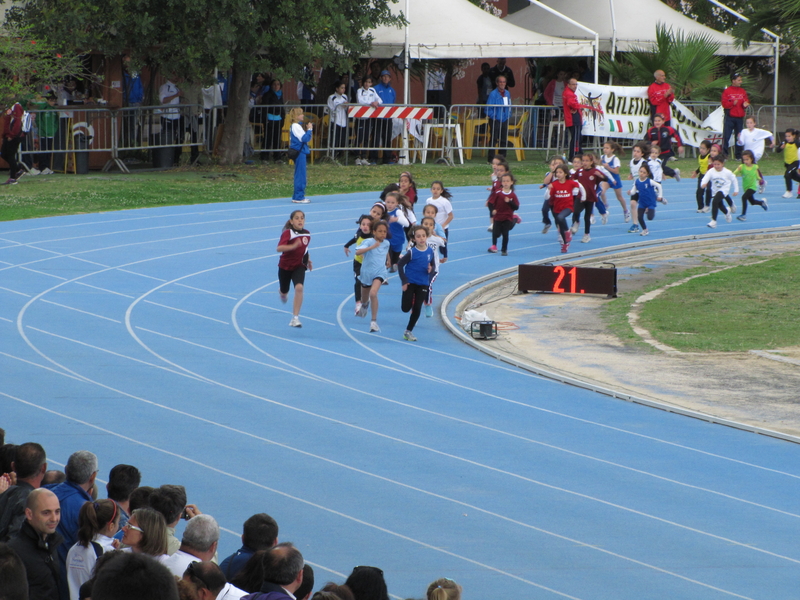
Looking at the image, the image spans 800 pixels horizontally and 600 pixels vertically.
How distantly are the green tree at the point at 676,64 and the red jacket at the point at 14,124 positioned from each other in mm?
15524

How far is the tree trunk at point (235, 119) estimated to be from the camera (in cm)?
2716

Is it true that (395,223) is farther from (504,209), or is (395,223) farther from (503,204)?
(504,209)

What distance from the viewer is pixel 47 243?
19.2 m

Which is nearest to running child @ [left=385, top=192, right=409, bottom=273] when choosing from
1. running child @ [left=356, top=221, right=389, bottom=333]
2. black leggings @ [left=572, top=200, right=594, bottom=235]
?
running child @ [left=356, top=221, right=389, bottom=333]

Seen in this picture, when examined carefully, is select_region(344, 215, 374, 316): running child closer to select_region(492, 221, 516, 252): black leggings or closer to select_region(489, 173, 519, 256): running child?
select_region(489, 173, 519, 256): running child

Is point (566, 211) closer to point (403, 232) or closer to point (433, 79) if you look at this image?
point (403, 232)

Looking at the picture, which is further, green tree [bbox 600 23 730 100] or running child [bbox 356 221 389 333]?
green tree [bbox 600 23 730 100]

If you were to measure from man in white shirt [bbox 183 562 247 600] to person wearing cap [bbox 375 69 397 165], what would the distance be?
78.7ft

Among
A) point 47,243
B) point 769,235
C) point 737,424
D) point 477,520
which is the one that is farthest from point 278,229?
point 477,520

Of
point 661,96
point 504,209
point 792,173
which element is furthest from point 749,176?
point 504,209

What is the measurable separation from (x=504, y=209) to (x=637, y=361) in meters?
6.44

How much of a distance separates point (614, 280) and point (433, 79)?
1723 cm

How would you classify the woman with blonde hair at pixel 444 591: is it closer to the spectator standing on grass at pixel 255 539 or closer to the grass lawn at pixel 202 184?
the spectator standing on grass at pixel 255 539

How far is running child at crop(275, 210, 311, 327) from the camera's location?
14367 millimetres
